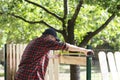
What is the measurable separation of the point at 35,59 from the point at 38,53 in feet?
0.31

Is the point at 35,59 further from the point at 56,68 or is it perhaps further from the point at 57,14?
the point at 57,14

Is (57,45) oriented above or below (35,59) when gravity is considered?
above

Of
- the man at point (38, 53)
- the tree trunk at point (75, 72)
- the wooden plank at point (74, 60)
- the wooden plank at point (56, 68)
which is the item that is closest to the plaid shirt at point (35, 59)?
the man at point (38, 53)

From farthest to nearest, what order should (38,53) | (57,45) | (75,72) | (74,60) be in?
1. (75,72)
2. (74,60)
3. (38,53)
4. (57,45)

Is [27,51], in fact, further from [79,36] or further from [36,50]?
[79,36]

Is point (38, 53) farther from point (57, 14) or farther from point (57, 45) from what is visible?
point (57, 14)

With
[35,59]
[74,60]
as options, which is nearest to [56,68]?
[74,60]

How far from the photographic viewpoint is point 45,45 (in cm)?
470

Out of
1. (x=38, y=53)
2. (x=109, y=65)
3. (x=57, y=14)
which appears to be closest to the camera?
(x=38, y=53)

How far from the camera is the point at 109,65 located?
19.7 ft

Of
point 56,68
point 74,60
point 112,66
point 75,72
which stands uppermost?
point 75,72

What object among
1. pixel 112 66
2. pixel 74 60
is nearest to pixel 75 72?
pixel 74 60

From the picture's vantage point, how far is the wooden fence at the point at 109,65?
588 cm

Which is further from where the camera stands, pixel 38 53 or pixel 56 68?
pixel 56 68
